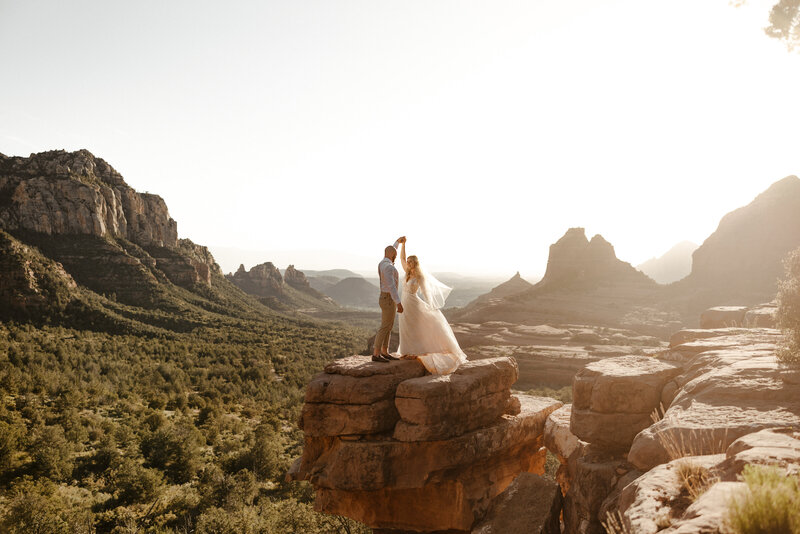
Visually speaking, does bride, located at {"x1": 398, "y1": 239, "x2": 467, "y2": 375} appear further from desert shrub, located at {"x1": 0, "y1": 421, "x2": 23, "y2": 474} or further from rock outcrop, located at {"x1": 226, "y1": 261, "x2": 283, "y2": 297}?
rock outcrop, located at {"x1": 226, "y1": 261, "x2": 283, "y2": 297}

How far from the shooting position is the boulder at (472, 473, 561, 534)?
8.28 metres

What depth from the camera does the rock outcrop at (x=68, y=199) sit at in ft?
244

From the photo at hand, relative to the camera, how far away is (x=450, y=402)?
9.62 m

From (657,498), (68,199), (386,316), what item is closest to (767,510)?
(657,498)

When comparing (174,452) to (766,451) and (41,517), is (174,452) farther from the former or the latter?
(766,451)

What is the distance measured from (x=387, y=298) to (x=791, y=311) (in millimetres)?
8737

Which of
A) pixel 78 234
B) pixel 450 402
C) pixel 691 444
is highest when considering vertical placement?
pixel 78 234

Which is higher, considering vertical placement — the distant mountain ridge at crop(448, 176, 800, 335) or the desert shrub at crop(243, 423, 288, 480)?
the distant mountain ridge at crop(448, 176, 800, 335)

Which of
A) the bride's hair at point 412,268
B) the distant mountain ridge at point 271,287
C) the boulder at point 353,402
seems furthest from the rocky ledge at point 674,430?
the distant mountain ridge at point 271,287

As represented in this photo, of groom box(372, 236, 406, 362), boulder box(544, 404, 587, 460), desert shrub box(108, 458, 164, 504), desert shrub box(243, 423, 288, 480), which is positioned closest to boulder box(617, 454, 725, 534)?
boulder box(544, 404, 587, 460)

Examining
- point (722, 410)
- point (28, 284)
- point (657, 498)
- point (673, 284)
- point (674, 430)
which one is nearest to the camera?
point (657, 498)

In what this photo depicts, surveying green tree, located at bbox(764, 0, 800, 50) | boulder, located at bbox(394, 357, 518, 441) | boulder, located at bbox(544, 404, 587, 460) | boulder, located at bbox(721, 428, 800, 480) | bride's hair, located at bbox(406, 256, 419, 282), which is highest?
green tree, located at bbox(764, 0, 800, 50)

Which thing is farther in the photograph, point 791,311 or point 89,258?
point 89,258

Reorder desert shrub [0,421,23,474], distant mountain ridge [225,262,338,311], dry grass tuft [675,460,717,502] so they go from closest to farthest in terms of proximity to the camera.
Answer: dry grass tuft [675,460,717,502]
desert shrub [0,421,23,474]
distant mountain ridge [225,262,338,311]
